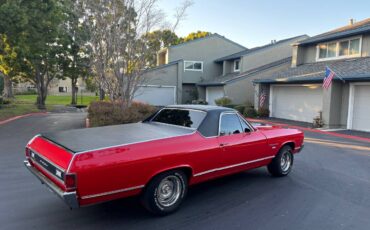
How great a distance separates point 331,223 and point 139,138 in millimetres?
3173

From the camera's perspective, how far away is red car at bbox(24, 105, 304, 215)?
3.56 metres

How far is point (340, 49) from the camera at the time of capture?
1748 cm

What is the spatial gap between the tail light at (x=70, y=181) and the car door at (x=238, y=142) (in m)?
2.53

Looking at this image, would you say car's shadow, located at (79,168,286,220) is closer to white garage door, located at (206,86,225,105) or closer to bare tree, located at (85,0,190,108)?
bare tree, located at (85,0,190,108)

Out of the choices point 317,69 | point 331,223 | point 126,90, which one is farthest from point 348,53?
point 331,223

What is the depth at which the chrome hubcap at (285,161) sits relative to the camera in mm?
6439

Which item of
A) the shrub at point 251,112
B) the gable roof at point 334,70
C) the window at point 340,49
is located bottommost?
the shrub at point 251,112

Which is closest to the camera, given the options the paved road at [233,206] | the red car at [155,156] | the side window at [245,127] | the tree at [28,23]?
the red car at [155,156]

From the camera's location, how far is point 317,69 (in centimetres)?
1733

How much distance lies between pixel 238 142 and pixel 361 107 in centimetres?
1174

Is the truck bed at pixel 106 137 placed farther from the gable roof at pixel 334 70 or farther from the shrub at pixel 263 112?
the shrub at pixel 263 112

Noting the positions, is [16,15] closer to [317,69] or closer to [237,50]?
[317,69]

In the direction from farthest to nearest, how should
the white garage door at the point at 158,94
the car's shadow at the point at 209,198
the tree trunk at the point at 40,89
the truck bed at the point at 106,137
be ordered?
1. the white garage door at the point at 158,94
2. the tree trunk at the point at 40,89
3. the car's shadow at the point at 209,198
4. the truck bed at the point at 106,137

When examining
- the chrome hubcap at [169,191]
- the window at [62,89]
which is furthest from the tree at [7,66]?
the window at [62,89]
